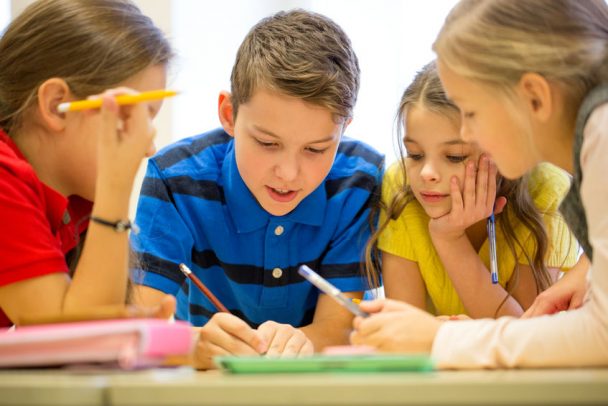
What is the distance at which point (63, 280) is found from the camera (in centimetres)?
106

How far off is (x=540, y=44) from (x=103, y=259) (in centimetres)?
62

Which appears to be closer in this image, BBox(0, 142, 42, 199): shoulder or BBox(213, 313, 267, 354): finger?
BBox(0, 142, 42, 199): shoulder

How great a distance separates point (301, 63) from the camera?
1.42 meters

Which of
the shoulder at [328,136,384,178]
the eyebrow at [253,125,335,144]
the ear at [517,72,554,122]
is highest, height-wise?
the ear at [517,72,554,122]

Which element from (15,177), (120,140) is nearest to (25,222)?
(15,177)

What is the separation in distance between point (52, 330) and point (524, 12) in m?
0.69

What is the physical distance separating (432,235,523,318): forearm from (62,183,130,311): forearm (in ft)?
2.17

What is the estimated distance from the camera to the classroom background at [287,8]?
2.18 meters

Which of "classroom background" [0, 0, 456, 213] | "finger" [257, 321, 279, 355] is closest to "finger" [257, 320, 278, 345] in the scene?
"finger" [257, 321, 279, 355]

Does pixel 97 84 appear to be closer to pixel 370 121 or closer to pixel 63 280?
pixel 63 280

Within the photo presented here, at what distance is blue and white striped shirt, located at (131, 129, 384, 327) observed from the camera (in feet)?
5.10

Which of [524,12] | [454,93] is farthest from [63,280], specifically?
[524,12]

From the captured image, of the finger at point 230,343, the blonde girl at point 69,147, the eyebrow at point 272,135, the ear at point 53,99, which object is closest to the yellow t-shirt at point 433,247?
the eyebrow at point 272,135

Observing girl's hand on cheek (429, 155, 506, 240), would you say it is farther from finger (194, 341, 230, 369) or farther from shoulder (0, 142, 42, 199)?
shoulder (0, 142, 42, 199)
